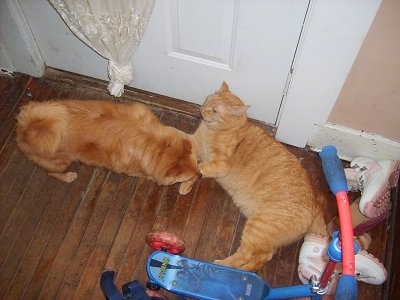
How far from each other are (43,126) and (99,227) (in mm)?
721

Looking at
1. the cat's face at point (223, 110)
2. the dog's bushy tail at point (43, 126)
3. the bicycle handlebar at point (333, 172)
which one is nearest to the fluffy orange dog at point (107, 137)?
the dog's bushy tail at point (43, 126)

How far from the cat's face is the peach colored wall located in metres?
0.57

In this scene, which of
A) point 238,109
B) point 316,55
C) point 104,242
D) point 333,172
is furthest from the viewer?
point 104,242

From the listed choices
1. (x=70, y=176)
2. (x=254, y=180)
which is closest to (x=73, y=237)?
(x=70, y=176)

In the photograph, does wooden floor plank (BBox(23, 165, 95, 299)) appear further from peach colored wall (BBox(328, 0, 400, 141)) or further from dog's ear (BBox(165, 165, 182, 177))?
peach colored wall (BBox(328, 0, 400, 141))

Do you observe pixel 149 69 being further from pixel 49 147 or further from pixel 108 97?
pixel 49 147

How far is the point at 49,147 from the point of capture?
73.3 inches

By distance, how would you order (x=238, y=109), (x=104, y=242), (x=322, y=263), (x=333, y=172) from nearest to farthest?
(x=333, y=172) → (x=322, y=263) → (x=238, y=109) → (x=104, y=242)

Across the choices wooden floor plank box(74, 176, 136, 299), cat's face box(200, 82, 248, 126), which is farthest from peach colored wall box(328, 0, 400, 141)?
wooden floor plank box(74, 176, 136, 299)

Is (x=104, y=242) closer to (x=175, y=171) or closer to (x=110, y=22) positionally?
(x=175, y=171)

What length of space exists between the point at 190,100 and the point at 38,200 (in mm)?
1201

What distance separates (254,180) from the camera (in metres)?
2.04

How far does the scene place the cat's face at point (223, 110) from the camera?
202 cm

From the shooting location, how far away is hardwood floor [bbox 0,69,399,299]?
2061 millimetres
